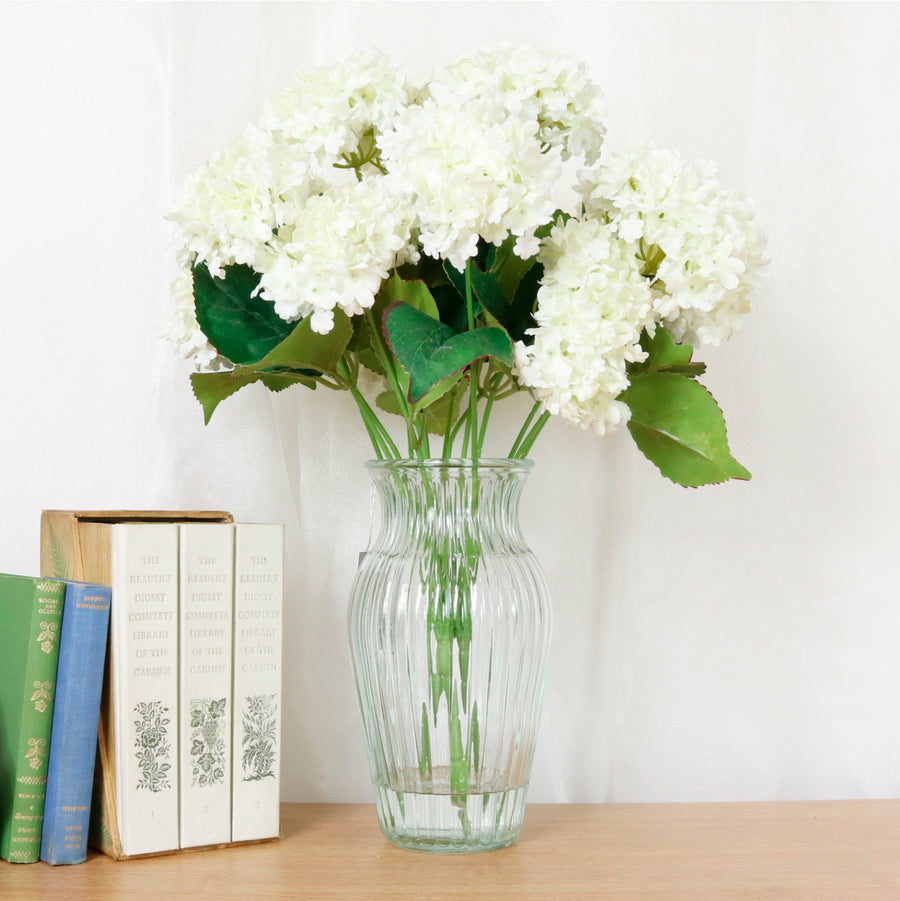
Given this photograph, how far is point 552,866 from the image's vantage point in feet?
2.66

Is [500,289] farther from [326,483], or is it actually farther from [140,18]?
[140,18]

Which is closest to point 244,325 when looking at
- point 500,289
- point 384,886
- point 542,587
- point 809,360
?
point 500,289

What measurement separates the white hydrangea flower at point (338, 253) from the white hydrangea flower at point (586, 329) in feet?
0.39

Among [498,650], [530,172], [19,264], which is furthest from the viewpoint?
[19,264]

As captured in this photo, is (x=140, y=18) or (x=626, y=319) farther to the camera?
(x=140, y=18)

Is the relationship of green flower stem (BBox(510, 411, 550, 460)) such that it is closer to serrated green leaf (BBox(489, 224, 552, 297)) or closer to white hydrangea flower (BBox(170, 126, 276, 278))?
serrated green leaf (BBox(489, 224, 552, 297))

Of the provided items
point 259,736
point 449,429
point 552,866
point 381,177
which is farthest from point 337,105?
point 552,866

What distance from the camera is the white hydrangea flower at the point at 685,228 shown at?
761 millimetres

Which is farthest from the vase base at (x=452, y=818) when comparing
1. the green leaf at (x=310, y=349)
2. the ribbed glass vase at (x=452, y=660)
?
the green leaf at (x=310, y=349)

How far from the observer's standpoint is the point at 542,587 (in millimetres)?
861

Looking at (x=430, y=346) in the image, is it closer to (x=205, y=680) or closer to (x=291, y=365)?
(x=291, y=365)

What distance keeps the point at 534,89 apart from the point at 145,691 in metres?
0.53

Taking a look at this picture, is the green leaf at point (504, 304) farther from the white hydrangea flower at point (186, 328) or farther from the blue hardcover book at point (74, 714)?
the blue hardcover book at point (74, 714)

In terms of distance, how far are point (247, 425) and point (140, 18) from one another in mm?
418
